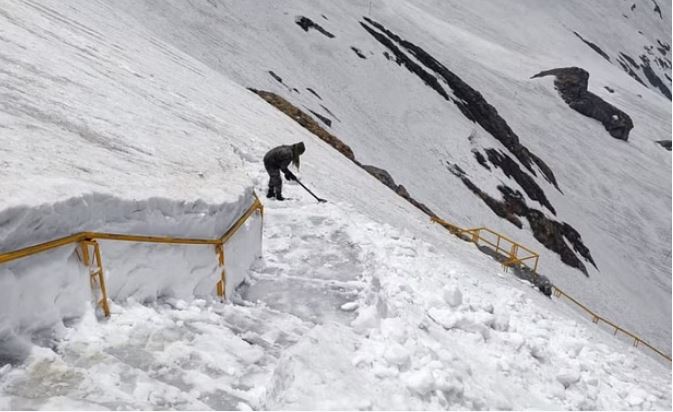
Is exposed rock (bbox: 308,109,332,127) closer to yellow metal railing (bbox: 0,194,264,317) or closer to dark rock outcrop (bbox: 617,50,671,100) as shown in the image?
yellow metal railing (bbox: 0,194,264,317)

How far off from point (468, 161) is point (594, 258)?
8.92 metres

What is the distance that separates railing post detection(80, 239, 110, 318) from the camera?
14.7ft

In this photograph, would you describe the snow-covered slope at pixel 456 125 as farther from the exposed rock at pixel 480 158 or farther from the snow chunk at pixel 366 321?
the snow chunk at pixel 366 321

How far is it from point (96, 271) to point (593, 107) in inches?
2110

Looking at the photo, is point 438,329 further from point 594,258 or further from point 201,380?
point 594,258

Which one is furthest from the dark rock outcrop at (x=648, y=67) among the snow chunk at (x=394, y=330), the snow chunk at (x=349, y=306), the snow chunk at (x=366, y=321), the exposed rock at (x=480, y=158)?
the snow chunk at (x=394, y=330)

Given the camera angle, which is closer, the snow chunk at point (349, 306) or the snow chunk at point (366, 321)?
the snow chunk at point (366, 321)

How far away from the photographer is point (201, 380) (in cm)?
447

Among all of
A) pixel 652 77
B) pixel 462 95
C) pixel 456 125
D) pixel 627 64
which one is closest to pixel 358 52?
pixel 456 125

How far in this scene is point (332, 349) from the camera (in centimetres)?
514

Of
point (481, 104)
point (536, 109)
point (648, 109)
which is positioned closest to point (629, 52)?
point (648, 109)

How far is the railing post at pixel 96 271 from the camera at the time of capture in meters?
4.47

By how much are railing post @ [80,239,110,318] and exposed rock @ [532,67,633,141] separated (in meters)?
52.6

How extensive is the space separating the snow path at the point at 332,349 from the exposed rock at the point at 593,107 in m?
46.6
